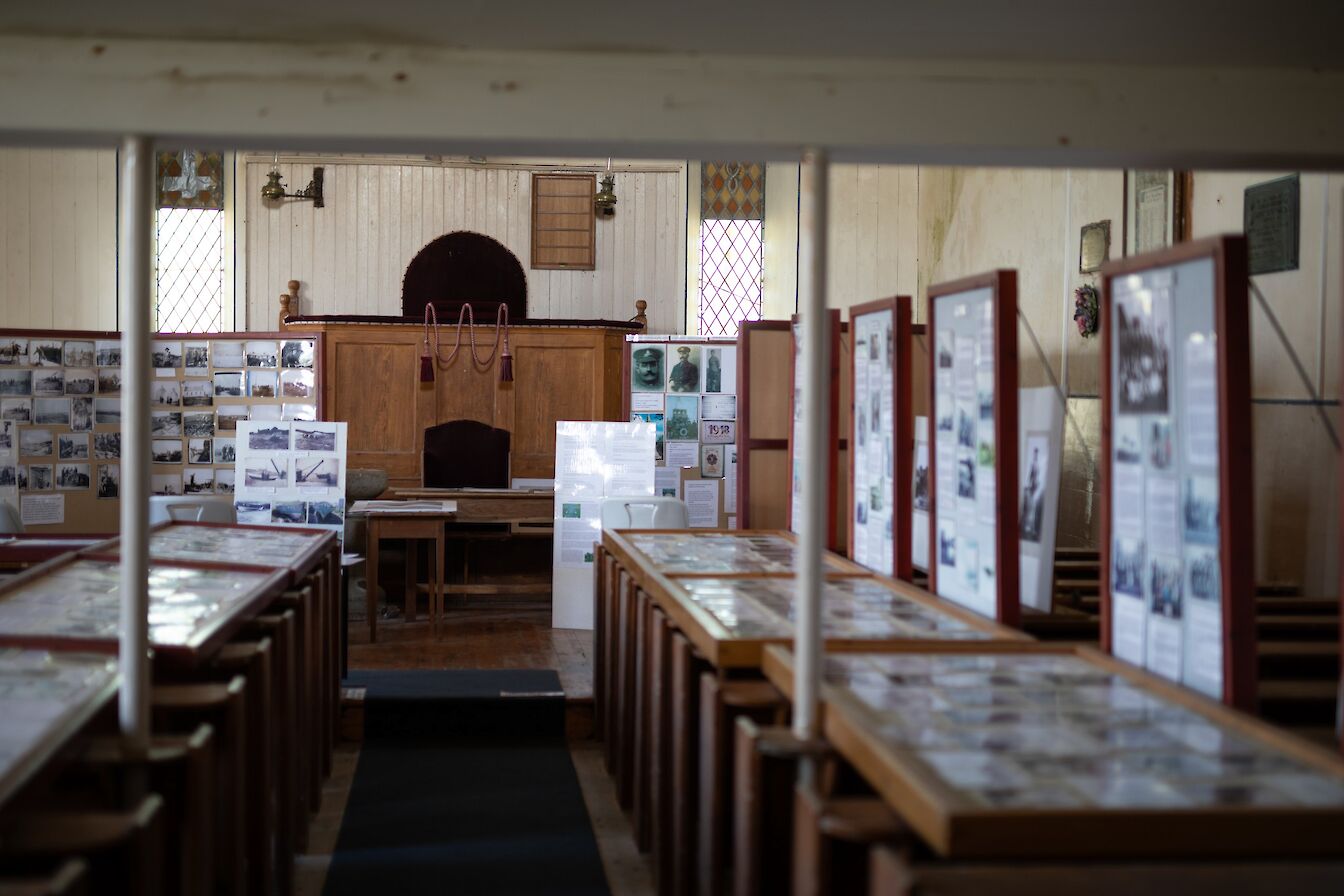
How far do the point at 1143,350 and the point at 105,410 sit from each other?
7521mm

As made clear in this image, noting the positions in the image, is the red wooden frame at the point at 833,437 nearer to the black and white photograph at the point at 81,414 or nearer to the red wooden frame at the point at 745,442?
the red wooden frame at the point at 745,442

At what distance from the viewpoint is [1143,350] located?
2.63 m

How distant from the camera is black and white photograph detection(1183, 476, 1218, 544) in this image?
2396 mm

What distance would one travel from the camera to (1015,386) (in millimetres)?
3166

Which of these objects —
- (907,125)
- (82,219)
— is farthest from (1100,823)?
(82,219)

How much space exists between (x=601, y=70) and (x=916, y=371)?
161 inches

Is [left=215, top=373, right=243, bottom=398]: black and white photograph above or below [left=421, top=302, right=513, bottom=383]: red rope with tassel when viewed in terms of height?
below

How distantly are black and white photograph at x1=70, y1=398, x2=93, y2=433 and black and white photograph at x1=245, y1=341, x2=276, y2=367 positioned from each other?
1.12 meters

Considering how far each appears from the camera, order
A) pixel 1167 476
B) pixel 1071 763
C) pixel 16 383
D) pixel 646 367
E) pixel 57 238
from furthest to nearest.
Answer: pixel 57 238 < pixel 646 367 < pixel 16 383 < pixel 1167 476 < pixel 1071 763

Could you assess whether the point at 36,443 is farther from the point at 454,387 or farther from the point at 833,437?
the point at 833,437

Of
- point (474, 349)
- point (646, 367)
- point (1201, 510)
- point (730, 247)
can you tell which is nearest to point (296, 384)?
point (646, 367)

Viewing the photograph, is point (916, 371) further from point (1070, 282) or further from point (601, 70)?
point (601, 70)

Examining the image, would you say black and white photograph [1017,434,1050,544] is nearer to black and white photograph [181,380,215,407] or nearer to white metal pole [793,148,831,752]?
white metal pole [793,148,831,752]

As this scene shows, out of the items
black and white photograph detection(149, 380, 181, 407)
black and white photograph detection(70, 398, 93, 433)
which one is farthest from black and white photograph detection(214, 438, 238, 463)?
black and white photograph detection(70, 398, 93, 433)
